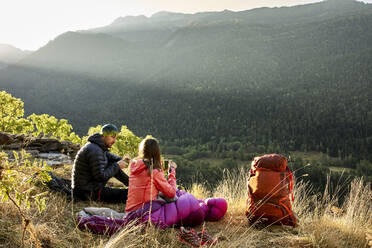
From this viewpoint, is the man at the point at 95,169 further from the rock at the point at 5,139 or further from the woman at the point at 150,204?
the rock at the point at 5,139

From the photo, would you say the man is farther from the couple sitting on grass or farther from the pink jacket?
the pink jacket

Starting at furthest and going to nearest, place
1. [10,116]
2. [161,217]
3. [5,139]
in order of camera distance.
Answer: [10,116], [5,139], [161,217]

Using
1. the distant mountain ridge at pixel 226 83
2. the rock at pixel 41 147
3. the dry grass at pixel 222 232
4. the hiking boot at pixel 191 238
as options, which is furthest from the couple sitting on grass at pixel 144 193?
the distant mountain ridge at pixel 226 83

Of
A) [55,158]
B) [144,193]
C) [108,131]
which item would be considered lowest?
[55,158]

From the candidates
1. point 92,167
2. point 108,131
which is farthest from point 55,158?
point 108,131

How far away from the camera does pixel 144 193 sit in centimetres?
311

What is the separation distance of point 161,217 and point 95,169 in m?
1.35

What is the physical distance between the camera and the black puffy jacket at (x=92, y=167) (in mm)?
3830

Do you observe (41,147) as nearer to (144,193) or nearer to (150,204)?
(144,193)

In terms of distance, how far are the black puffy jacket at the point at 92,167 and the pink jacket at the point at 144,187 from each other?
882mm

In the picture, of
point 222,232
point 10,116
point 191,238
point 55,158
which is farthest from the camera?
point 10,116

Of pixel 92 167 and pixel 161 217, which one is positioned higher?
pixel 92 167

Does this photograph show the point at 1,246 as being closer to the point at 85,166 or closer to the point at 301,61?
the point at 85,166

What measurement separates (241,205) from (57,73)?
158579 millimetres
